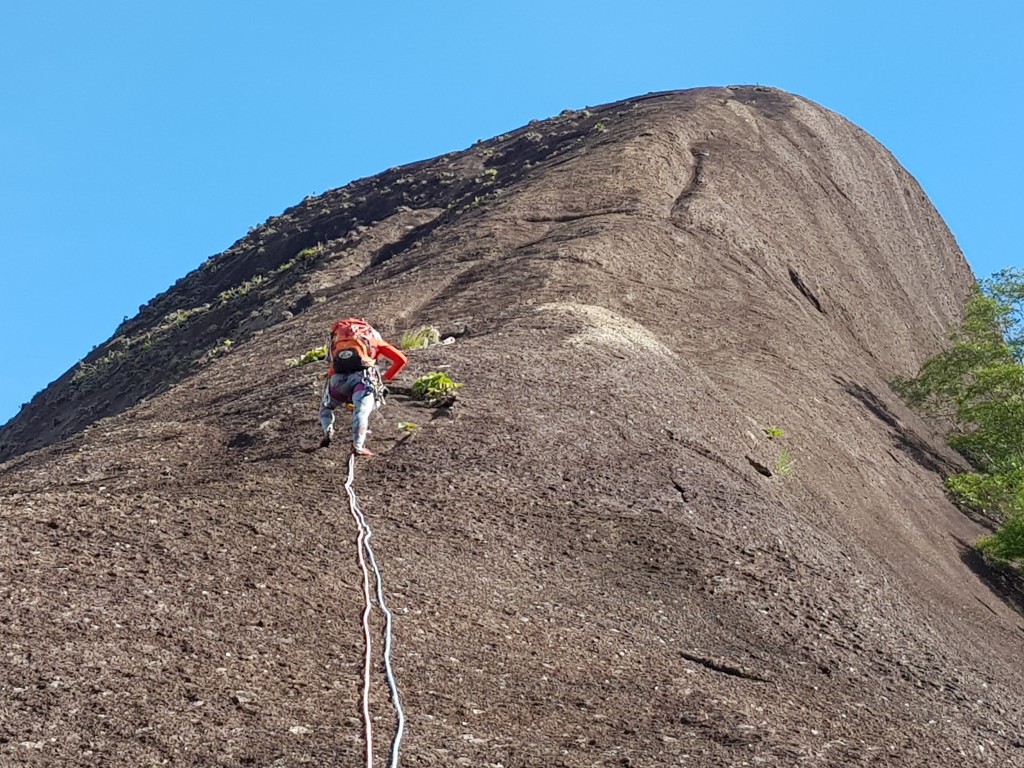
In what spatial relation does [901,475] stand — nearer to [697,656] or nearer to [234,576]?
[697,656]

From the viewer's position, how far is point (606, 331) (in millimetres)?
17000

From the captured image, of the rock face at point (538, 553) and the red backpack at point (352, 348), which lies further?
the red backpack at point (352, 348)

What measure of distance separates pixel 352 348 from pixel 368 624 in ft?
13.8

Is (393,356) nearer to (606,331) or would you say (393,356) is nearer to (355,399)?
(355,399)

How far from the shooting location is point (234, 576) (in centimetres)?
810

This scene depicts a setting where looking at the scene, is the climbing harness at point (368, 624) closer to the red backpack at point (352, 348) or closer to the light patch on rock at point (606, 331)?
the red backpack at point (352, 348)

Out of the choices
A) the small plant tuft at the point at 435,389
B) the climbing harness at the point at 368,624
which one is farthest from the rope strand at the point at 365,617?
the small plant tuft at the point at 435,389

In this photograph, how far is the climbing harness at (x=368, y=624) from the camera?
6.04 m

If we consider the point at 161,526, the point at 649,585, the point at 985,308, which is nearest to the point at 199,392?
the point at 161,526

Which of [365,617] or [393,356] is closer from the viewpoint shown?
[365,617]

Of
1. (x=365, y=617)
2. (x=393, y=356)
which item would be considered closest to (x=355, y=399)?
(x=393, y=356)

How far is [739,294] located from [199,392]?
12.0 meters

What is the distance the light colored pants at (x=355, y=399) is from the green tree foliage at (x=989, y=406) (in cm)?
1027

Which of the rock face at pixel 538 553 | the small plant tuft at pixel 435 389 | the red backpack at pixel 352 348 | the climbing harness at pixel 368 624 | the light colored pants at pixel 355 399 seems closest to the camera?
the climbing harness at pixel 368 624
